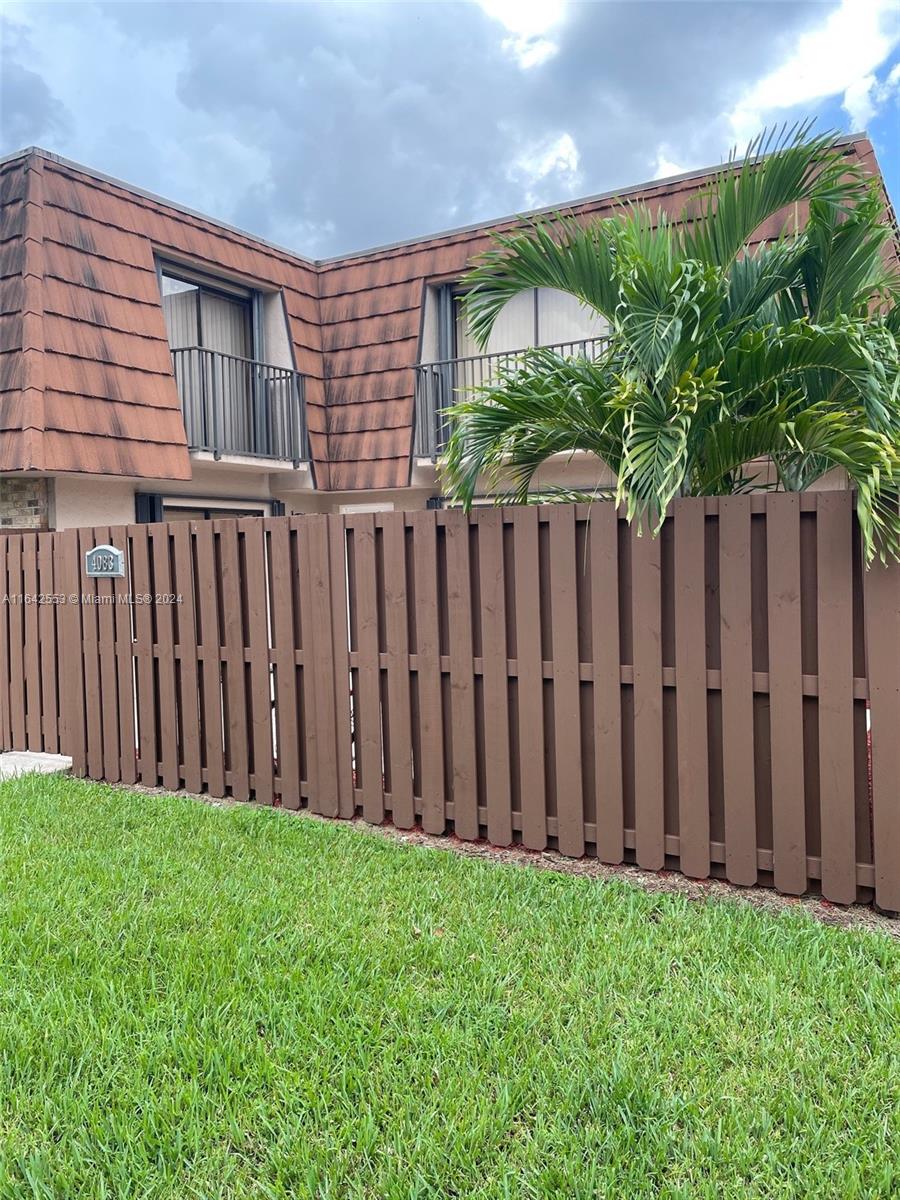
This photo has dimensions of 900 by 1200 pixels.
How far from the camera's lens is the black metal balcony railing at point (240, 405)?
1038 centimetres

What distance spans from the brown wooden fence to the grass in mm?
530

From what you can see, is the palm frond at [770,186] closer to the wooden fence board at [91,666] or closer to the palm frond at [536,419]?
the palm frond at [536,419]

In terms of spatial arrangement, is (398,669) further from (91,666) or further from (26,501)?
(26,501)

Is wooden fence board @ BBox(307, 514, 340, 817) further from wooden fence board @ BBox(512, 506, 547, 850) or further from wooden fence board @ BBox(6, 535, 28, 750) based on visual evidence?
wooden fence board @ BBox(6, 535, 28, 750)

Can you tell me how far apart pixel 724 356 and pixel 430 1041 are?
10.6ft

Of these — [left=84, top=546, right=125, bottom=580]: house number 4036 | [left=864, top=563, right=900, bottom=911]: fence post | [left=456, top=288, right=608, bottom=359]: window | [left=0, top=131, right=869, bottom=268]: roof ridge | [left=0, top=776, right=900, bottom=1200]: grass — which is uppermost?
[left=0, top=131, right=869, bottom=268]: roof ridge

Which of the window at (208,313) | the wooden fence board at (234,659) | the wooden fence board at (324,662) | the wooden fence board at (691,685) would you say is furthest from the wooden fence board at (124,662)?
the window at (208,313)

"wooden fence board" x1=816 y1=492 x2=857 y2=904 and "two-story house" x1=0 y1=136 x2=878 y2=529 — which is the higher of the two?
"two-story house" x1=0 y1=136 x2=878 y2=529

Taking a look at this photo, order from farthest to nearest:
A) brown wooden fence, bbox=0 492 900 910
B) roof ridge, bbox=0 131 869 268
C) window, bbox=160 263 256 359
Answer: window, bbox=160 263 256 359
roof ridge, bbox=0 131 869 268
brown wooden fence, bbox=0 492 900 910

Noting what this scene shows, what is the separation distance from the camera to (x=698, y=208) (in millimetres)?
9500

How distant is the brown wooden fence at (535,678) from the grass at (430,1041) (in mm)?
530

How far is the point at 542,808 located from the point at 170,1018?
2282 millimetres

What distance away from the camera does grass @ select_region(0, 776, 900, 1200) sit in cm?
227

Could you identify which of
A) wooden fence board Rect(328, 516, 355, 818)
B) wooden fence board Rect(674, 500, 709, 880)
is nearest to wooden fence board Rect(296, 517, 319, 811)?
wooden fence board Rect(328, 516, 355, 818)
